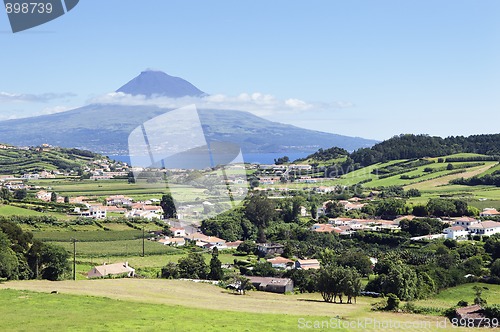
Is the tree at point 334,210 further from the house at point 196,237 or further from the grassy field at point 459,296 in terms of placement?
the grassy field at point 459,296

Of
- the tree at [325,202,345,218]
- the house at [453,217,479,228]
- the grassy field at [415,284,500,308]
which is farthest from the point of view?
the tree at [325,202,345,218]

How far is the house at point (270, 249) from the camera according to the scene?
36941 millimetres

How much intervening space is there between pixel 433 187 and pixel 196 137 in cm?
5796

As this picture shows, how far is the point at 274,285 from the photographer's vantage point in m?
26.0

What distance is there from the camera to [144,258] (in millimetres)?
32156

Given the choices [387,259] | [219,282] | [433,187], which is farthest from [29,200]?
[433,187]

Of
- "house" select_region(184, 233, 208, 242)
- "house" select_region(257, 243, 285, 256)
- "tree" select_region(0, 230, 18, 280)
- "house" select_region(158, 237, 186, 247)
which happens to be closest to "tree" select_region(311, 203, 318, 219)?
"house" select_region(184, 233, 208, 242)

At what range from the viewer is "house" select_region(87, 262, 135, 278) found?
26.0 m

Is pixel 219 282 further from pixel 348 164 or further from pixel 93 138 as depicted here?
pixel 93 138

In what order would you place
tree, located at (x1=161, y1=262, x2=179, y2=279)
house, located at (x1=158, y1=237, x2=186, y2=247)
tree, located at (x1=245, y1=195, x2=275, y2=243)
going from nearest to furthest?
1. tree, located at (x1=161, y1=262, x2=179, y2=279)
2. house, located at (x1=158, y1=237, x2=186, y2=247)
3. tree, located at (x1=245, y1=195, x2=275, y2=243)

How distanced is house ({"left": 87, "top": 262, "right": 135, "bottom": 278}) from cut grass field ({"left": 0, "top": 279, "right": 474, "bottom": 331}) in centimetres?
210

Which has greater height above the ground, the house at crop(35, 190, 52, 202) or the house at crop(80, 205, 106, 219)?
the house at crop(35, 190, 52, 202)

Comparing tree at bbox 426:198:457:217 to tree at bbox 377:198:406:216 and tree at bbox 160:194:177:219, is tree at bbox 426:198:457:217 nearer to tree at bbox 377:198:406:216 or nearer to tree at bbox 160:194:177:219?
tree at bbox 377:198:406:216

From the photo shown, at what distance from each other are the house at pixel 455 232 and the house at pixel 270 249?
A: 11.8 metres
